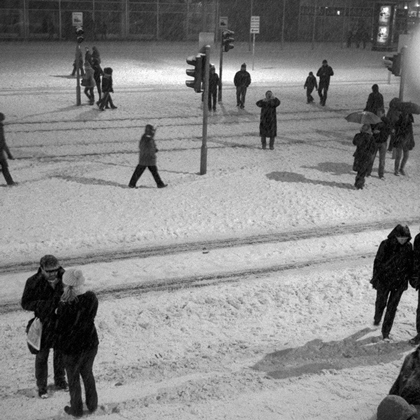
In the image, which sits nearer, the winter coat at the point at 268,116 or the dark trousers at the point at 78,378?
the dark trousers at the point at 78,378

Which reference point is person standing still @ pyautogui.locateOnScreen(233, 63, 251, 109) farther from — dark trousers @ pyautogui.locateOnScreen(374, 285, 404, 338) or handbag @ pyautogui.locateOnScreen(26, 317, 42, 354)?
handbag @ pyautogui.locateOnScreen(26, 317, 42, 354)

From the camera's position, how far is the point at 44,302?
662 cm

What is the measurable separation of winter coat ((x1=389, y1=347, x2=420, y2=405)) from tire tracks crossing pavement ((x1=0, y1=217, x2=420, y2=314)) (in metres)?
4.40

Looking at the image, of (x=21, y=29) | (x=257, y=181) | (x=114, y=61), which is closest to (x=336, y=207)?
(x=257, y=181)

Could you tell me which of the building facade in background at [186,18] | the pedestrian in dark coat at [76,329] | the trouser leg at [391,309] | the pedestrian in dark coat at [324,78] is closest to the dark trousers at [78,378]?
the pedestrian in dark coat at [76,329]

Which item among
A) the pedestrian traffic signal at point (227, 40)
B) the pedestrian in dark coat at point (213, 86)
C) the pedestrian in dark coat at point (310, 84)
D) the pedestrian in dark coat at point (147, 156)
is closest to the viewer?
the pedestrian in dark coat at point (147, 156)

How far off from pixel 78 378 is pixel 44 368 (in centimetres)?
49

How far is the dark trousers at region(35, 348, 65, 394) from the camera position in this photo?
6.80 meters

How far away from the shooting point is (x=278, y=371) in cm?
760

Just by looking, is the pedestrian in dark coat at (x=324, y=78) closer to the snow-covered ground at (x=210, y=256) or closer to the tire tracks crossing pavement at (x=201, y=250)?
the snow-covered ground at (x=210, y=256)

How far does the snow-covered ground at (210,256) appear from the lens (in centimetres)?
724

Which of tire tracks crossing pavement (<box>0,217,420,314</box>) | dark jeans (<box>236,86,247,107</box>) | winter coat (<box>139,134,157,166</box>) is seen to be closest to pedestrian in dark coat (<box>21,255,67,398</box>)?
tire tracks crossing pavement (<box>0,217,420,314</box>)

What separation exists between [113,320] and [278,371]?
212cm

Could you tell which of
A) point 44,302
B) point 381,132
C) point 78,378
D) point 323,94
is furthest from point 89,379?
point 323,94
